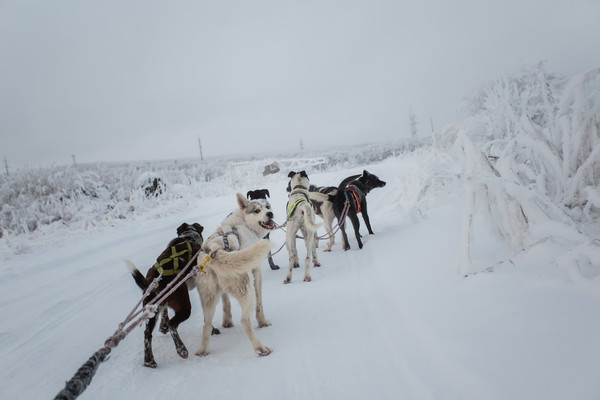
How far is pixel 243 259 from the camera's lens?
2416 mm

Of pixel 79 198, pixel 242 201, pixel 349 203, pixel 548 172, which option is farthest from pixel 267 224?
pixel 79 198

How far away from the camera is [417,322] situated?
2.33 meters

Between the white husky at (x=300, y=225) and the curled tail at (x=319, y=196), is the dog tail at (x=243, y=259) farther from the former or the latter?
the curled tail at (x=319, y=196)

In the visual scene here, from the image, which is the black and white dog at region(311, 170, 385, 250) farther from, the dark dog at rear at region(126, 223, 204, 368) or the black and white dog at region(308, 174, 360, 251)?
the dark dog at rear at region(126, 223, 204, 368)

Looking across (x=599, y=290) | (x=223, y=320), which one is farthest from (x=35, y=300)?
(x=599, y=290)

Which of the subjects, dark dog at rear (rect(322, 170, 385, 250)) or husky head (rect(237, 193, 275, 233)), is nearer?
husky head (rect(237, 193, 275, 233))

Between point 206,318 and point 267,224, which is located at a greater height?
point 267,224

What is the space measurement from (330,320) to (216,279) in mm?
1196

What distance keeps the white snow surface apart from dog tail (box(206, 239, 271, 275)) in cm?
19

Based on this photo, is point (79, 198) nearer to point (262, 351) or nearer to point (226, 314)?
point (226, 314)

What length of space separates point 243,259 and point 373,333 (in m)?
1.28

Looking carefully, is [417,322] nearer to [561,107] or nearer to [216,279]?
[216,279]

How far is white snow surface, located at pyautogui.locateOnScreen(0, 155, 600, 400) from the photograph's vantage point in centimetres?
157

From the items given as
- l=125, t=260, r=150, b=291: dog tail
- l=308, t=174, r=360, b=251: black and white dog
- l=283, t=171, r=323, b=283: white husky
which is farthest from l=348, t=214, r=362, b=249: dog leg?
l=125, t=260, r=150, b=291: dog tail
